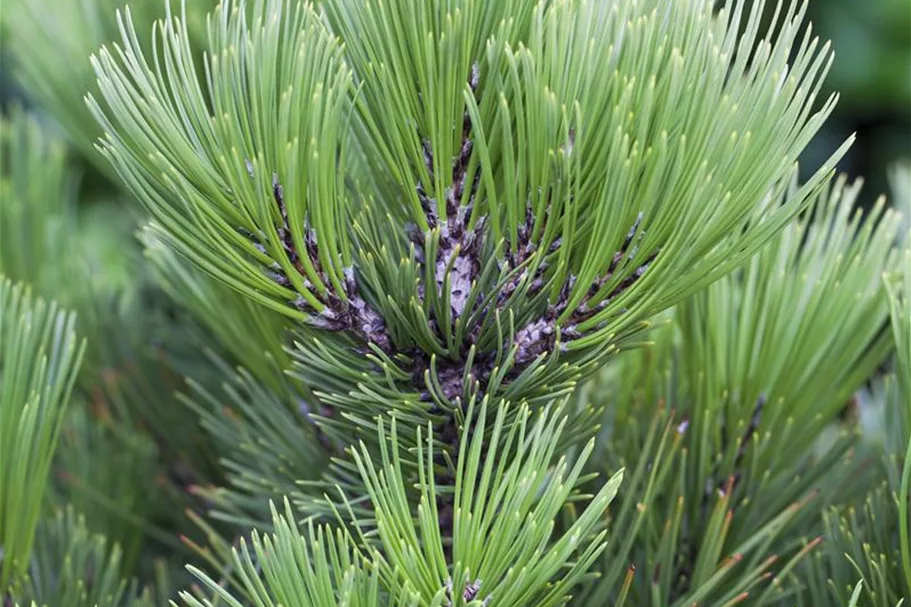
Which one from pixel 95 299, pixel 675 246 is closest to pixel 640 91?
pixel 675 246

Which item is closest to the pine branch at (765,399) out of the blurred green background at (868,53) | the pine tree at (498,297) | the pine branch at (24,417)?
the pine tree at (498,297)

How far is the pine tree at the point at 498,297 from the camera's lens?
0.87 ft

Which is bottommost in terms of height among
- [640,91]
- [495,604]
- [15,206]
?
[495,604]

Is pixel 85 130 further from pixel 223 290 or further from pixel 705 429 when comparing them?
pixel 705 429

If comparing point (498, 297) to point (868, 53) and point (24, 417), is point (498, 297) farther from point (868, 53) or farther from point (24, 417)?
point (868, 53)

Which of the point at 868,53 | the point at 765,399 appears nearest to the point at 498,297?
the point at 765,399

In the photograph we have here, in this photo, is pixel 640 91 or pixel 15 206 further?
pixel 15 206

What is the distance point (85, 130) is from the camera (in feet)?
1.81

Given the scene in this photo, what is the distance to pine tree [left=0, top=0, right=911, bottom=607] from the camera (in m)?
0.27

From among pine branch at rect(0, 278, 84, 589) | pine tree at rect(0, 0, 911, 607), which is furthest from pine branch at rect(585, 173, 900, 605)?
pine branch at rect(0, 278, 84, 589)

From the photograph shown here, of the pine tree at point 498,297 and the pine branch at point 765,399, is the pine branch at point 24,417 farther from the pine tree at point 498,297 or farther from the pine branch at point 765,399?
the pine branch at point 765,399

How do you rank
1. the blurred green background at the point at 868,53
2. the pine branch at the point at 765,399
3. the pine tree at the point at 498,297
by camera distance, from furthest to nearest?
1. the blurred green background at the point at 868,53
2. the pine branch at the point at 765,399
3. the pine tree at the point at 498,297

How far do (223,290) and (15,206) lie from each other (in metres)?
0.22

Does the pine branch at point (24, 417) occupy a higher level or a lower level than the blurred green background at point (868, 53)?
lower
